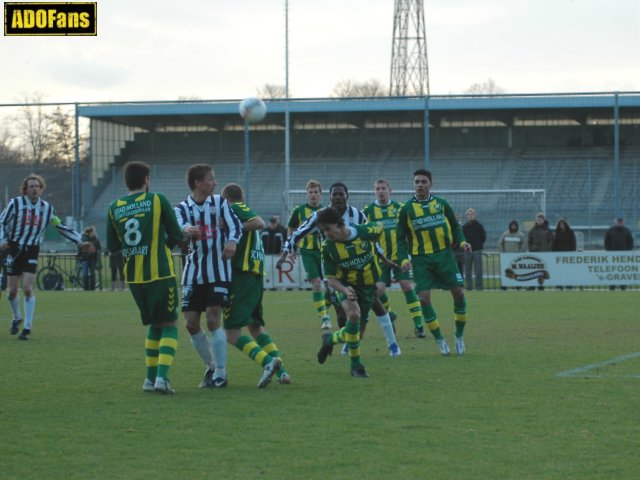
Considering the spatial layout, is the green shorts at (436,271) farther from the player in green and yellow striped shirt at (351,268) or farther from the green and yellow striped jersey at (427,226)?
the player in green and yellow striped shirt at (351,268)

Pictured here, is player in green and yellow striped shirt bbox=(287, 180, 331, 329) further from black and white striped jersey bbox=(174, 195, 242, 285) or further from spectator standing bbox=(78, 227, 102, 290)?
spectator standing bbox=(78, 227, 102, 290)

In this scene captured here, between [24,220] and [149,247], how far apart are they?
19.1ft

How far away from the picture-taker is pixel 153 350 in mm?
9422

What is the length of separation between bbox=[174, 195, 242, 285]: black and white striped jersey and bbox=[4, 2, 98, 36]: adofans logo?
28.7 feet

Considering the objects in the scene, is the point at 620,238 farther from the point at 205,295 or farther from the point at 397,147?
the point at 397,147

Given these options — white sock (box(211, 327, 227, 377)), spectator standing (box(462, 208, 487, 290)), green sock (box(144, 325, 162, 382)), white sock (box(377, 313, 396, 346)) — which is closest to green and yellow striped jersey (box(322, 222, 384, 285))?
white sock (box(211, 327, 227, 377))

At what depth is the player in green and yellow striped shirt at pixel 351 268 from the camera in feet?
33.5

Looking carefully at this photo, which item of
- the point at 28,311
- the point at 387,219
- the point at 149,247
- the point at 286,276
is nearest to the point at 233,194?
the point at 149,247

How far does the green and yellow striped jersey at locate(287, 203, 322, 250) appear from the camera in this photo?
48.6 ft

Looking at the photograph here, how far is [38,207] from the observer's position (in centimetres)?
1445

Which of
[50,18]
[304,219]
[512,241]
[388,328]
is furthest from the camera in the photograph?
[512,241]

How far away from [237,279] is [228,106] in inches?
1443

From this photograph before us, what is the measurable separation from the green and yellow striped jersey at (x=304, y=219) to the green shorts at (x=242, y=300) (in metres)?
4.48

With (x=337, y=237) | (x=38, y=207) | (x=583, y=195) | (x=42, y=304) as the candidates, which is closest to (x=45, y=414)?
(x=337, y=237)
